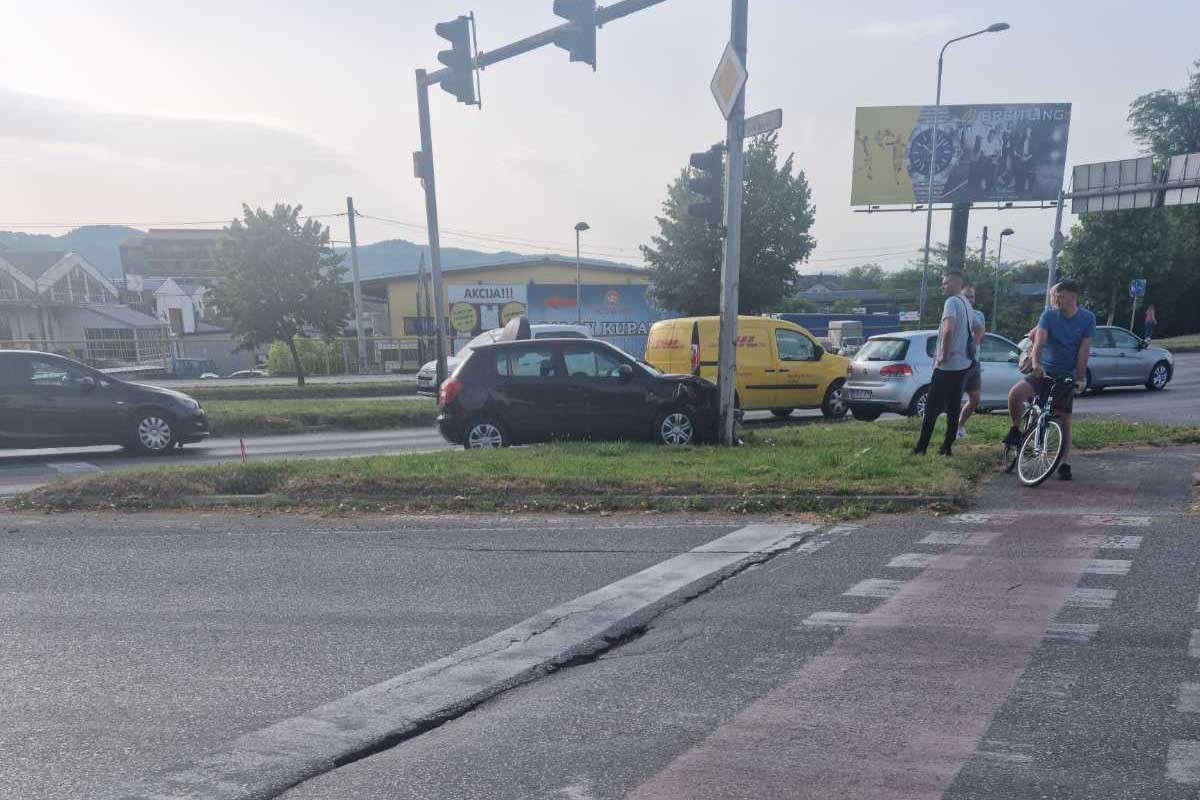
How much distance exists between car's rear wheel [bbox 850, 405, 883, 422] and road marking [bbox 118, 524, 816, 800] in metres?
8.93

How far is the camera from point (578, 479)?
812cm

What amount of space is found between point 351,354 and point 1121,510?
34.4 meters

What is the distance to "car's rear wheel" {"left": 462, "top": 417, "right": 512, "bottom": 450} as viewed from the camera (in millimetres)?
11173

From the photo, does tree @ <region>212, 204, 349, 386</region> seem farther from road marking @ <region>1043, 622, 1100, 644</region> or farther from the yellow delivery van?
road marking @ <region>1043, 622, 1100, 644</region>

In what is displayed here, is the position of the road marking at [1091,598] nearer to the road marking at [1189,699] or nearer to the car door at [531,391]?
the road marking at [1189,699]

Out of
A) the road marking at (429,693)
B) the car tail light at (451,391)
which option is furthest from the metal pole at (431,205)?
the road marking at (429,693)

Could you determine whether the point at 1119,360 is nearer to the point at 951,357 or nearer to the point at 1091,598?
the point at 951,357

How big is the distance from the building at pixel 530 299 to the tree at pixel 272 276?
7810mm

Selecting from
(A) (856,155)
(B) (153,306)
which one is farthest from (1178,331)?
(B) (153,306)

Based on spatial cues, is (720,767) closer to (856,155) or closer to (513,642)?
(513,642)

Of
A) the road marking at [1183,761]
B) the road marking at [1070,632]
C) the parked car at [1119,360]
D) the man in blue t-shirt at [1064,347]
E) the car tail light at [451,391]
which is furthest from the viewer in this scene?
the parked car at [1119,360]

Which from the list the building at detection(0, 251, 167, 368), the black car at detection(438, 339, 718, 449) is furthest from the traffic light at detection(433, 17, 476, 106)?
the building at detection(0, 251, 167, 368)

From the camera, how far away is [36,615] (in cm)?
505

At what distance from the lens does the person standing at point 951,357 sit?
8.42m
